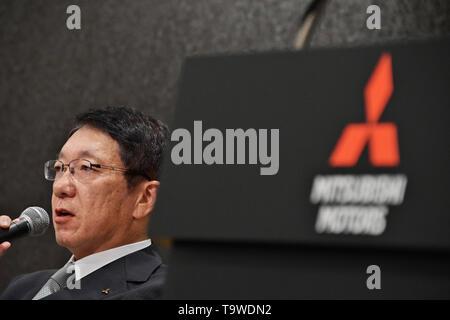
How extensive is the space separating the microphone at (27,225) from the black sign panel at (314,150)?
74 centimetres

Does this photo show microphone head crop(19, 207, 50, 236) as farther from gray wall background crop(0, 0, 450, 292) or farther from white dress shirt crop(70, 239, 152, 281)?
gray wall background crop(0, 0, 450, 292)

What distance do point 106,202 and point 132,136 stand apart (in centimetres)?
17

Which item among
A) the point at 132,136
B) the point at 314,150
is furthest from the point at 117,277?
the point at 314,150

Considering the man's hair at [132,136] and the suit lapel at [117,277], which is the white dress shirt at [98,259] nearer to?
the suit lapel at [117,277]

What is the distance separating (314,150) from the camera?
1.65ft

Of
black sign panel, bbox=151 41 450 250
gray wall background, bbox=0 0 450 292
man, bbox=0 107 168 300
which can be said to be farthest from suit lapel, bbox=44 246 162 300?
gray wall background, bbox=0 0 450 292

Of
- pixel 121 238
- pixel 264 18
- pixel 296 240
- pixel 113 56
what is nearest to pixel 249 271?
pixel 296 240

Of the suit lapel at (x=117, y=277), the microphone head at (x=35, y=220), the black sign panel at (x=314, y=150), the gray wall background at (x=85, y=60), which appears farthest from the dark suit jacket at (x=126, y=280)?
the gray wall background at (x=85, y=60)

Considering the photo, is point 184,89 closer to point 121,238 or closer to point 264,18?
point 121,238

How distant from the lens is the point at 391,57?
19.6 inches

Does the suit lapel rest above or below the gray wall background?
below

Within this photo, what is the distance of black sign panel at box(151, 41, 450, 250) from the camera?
18.5 inches

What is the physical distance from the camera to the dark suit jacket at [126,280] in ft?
3.77

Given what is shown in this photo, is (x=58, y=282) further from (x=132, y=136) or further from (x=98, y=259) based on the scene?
(x=132, y=136)
